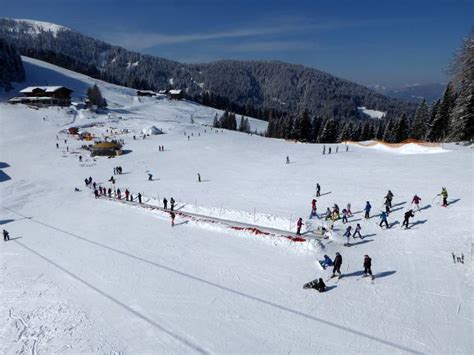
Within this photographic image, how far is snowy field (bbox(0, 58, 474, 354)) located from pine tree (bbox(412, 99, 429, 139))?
99.7 feet

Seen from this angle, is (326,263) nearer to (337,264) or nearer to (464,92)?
(337,264)

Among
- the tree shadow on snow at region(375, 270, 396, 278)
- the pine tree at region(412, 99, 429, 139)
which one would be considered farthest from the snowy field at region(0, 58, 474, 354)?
the pine tree at region(412, 99, 429, 139)

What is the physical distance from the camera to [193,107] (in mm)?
138875

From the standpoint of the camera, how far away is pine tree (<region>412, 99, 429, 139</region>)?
212ft

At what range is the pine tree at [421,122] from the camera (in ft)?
212

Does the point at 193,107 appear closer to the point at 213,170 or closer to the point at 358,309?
the point at 213,170

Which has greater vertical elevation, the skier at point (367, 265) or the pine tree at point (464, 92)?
the pine tree at point (464, 92)

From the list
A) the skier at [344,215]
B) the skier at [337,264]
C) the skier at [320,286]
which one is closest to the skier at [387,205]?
the skier at [344,215]

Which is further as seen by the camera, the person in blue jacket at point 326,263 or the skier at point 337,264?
the person in blue jacket at point 326,263

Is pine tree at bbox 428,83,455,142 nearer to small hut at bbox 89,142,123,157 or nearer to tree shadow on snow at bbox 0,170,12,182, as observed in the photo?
small hut at bbox 89,142,123,157

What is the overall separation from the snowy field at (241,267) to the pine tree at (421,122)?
99.7 feet

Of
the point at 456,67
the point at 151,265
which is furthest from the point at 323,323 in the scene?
the point at 456,67

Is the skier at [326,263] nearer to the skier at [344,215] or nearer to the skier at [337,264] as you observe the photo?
the skier at [337,264]

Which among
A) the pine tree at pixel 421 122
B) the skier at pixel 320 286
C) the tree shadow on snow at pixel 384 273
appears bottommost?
the skier at pixel 320 286
